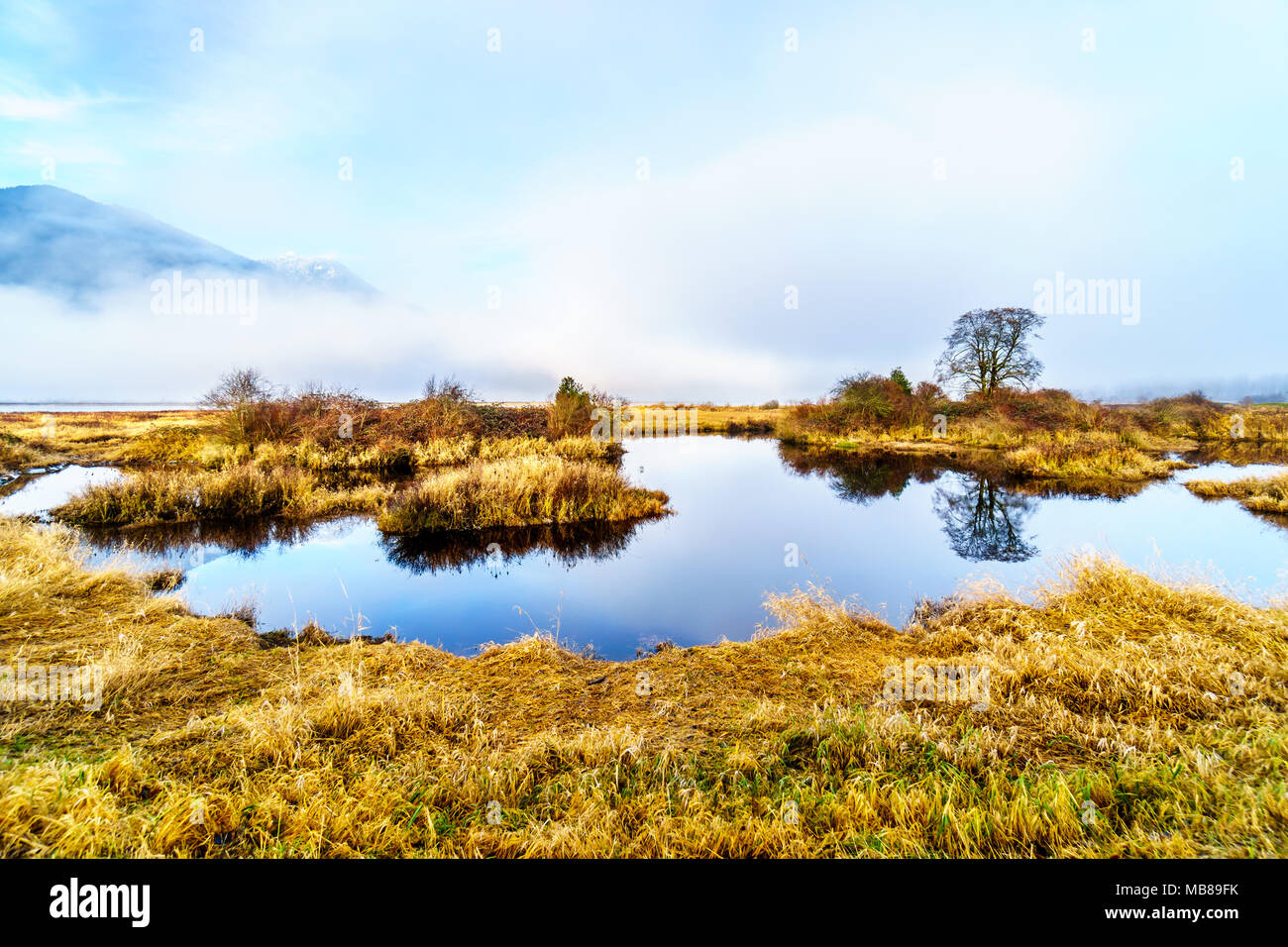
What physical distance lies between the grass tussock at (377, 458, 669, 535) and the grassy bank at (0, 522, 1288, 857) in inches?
243

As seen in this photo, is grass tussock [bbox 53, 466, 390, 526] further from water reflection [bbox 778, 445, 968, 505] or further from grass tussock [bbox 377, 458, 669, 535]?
water reflection [bbox 778, 445, 968, 505]

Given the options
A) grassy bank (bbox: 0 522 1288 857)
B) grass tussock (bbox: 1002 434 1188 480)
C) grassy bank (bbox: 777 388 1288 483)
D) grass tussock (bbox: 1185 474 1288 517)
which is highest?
grassy bank (bbox: 777 388 1288 483)

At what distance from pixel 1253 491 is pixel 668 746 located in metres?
20.8

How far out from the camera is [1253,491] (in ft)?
48.9

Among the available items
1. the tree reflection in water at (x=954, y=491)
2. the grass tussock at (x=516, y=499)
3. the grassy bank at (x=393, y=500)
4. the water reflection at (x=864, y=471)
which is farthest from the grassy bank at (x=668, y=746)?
the water reflection at (x=864, y=471)

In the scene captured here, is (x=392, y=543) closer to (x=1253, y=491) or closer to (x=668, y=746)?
(x=668, y=746)

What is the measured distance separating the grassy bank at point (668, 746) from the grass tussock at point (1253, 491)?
12.4 metres

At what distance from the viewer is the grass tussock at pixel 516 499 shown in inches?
484

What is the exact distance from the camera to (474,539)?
1151cm

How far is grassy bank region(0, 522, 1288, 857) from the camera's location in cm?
265

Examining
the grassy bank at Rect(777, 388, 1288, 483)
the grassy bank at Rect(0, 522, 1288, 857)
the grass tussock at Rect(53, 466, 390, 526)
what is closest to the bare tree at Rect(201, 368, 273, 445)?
the grass tussock at Rect(53, 466, 390, 526)

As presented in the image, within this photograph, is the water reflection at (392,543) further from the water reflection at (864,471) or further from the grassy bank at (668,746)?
the water reflection at (864,471)
